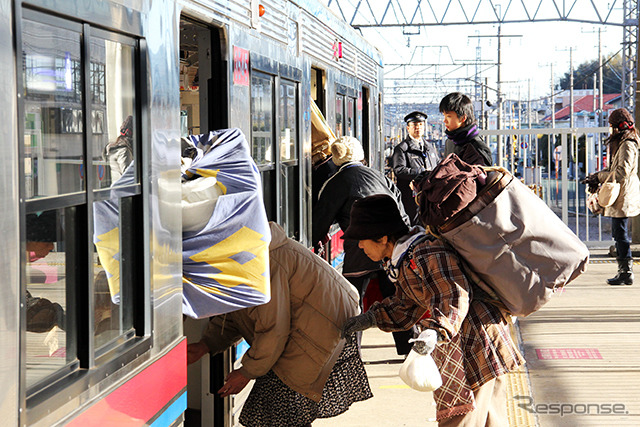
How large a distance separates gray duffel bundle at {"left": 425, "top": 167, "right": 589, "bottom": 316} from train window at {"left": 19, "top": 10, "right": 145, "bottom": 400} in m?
1.19

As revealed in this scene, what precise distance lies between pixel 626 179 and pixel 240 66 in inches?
214

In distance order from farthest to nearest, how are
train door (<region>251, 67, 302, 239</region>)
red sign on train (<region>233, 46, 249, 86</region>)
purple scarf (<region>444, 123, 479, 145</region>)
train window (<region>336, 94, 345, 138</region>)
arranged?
train window (<region>336, 94, 345, 138</region>), purple scarf (<region>444, 123, 479, 145</region>), train door (<region>251, 67, 302, 239</region>), red sign on train (<region>233, 46, 249, 86</region>)

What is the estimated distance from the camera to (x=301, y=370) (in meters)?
3.75

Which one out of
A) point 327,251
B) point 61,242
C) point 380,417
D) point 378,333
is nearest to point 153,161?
point 61,242

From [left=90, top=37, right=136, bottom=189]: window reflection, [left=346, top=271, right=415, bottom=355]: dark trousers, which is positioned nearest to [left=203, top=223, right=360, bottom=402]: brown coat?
[left=90, top=37, right=136, bottom=189]: window reflection

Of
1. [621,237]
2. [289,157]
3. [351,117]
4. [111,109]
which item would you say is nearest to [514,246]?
[111,109]

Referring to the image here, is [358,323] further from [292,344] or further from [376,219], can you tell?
[376,219]

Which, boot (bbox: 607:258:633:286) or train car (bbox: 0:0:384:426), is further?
boot (bbox: 607:258:633:286)

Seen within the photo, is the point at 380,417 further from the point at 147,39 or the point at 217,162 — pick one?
the point at 147,39

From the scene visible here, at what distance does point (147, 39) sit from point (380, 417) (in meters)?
3.06

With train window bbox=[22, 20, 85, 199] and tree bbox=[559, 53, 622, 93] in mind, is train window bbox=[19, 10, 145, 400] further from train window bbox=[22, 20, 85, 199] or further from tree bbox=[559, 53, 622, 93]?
tree bbox=[559, 53, 622, 93]

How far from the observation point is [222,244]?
10.4 feet

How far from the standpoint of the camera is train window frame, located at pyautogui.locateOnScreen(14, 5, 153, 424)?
1965 mm

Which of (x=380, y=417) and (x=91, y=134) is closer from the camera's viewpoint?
(x=91, y=134)
